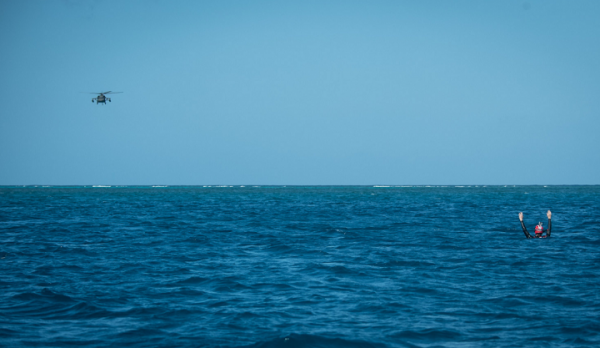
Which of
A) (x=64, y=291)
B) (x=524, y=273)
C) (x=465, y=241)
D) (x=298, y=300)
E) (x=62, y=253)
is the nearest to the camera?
(x=298, y=300)

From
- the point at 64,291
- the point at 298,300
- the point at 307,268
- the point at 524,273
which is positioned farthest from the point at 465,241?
the point at 64,291

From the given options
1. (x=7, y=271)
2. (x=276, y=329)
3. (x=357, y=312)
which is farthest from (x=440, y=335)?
(x=7, y=271)

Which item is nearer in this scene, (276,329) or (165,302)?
(276,329)

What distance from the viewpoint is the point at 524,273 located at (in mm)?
18516

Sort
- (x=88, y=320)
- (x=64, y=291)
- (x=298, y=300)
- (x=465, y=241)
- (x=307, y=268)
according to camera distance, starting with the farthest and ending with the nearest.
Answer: (x=465, y=241) → (x=307, y=268) → (x=64, y=291) → (x=298, y=300) → (x=88, y=320)

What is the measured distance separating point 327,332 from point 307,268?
834 centimetres

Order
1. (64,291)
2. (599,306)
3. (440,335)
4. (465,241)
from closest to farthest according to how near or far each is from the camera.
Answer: (440,335), (599,306), (64,291), (465,241)

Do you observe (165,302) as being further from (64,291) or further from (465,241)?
(465,241)

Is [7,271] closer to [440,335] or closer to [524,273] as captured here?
[440,335]

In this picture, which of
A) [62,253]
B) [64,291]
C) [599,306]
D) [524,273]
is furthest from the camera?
[62,253]

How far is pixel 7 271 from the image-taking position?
63.2 feet

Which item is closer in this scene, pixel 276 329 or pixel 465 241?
pixel 276 329

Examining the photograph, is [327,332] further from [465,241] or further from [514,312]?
[465,241]

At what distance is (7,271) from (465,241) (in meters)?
22.5
